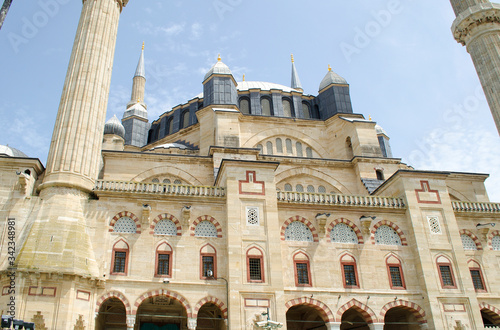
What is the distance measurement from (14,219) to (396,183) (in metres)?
16.1

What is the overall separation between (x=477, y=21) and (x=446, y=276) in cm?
1638

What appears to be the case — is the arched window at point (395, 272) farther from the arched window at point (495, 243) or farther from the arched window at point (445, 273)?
the arched window at point (495, 243)

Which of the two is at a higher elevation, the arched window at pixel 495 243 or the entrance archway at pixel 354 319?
the arched window at pixel 495 243

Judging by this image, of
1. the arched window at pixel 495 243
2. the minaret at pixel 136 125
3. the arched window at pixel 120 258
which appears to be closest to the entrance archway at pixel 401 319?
the arched window at pixel 495 243

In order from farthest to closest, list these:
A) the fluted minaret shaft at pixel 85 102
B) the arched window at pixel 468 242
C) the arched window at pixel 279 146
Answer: the arched window at pixel 279 146, the arched window at pixel 468 242, the fluted minaret shaft at pixel 85 102

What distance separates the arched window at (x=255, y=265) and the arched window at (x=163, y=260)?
2.98 metres

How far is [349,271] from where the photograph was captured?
18.2m

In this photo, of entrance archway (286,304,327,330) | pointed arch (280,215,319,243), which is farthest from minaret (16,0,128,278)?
entrance archway (286,304,327,330)

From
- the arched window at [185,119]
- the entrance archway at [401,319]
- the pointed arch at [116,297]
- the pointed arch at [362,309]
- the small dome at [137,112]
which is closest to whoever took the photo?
the pointed arch at [116,297]

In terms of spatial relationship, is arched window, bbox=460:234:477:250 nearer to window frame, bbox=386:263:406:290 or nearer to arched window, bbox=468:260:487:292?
arched window, bbox=468:260:487:292

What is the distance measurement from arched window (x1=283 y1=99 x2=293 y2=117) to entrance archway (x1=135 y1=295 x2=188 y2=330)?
55.5ft

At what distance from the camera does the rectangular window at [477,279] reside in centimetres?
1903

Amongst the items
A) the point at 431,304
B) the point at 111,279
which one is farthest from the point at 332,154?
the point at 111,279

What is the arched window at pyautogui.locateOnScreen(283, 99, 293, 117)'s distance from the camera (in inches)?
1243
